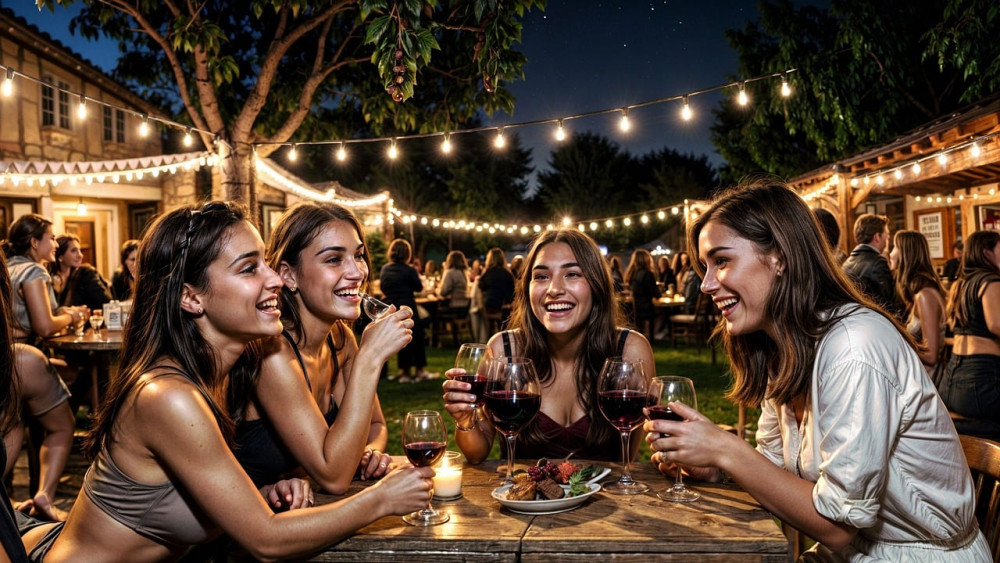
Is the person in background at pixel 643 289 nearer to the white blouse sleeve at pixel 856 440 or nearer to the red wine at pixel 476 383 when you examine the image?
the red wine at pixel 476 383

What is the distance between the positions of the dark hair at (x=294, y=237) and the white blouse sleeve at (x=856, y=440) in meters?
1.48

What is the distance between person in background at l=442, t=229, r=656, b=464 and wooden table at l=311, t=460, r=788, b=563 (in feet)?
2.16

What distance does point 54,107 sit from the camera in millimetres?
12469

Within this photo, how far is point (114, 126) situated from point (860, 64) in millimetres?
14517

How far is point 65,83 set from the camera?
1245cm

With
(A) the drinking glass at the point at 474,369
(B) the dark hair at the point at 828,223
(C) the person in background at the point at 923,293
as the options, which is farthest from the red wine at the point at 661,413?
(C) the person in background at the point at 923,293

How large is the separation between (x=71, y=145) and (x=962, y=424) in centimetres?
1420

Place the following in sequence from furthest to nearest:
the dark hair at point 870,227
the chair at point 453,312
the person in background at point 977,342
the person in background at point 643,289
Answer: the chair at point 453,312 → the person in background at point 643,289 → the dark hair at point 870,227 → the person in background at point 977,342

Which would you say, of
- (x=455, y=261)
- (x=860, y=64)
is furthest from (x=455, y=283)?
(x=860, y=64)

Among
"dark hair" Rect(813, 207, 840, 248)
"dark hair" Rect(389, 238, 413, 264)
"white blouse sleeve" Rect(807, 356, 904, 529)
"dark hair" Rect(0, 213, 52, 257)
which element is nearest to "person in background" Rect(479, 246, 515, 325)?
"dark hair" Rect(389, 238, 413, 264)

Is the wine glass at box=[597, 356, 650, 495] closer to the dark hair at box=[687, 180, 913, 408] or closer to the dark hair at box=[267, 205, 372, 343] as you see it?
the dark hair at box=[687, 180, 913, 408]

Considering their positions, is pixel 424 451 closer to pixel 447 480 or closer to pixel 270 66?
pixel 447 480

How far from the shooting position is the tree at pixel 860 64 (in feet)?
33.6

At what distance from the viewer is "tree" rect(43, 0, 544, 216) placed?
21.2 ft
